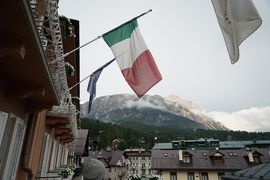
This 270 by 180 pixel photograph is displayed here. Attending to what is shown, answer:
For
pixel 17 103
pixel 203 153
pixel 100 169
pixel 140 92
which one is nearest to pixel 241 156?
pixel 203 153

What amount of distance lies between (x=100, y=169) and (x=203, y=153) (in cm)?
2903

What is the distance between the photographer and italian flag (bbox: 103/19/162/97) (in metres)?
8.60

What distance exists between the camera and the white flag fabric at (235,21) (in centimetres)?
571

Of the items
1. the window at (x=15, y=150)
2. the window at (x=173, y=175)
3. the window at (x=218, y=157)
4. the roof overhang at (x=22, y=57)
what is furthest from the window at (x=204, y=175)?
the roof overhang at (x=22, y=57)

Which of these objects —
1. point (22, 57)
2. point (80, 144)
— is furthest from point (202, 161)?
point (22, 57)

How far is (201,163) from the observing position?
4428 centimetres

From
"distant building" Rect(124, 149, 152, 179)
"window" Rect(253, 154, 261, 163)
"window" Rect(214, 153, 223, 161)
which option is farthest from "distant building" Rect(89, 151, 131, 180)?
"window" Rect(253, 154, 261, 163)

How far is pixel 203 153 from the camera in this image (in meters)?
48.4

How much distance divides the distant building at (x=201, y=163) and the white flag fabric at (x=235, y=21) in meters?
39.5

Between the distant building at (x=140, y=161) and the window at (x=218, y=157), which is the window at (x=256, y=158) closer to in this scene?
the window at (x=218, y=157)

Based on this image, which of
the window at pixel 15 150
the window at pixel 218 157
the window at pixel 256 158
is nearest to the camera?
the window at pixel 15 150

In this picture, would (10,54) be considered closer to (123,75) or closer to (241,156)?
(123,75)

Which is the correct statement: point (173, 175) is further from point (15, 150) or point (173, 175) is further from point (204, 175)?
point (15, 150)

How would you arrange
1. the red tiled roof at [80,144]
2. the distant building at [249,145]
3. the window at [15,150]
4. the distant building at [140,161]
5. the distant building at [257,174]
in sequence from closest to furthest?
the window at [15,150] < the distant building at [257,174] < the red tiled roof at [80,144] < the distant building at [249,145] < the distant building at [140,161]
